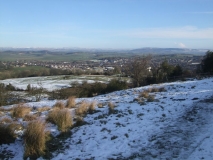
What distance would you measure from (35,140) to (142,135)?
124 inches

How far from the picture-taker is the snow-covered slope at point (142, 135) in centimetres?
600

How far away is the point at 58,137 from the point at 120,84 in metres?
17.5

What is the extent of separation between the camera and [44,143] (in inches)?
256

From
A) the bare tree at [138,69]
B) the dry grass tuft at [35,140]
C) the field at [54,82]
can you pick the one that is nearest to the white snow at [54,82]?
the field at [54,82]

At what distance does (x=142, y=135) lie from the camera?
7.21 meters

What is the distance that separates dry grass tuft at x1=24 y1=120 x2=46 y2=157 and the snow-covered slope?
1.01 ft

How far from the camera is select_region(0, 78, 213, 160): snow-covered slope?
19.7 ft

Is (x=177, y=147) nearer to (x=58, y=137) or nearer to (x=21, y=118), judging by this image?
(x=58, y=137)

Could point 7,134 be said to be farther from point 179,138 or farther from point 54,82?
point 54,82

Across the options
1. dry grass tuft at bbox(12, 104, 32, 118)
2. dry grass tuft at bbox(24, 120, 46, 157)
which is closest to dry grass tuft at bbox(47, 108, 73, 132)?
dry grass tuft at bbox(24, 120, 46, 157)

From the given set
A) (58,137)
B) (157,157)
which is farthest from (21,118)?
(157,157)

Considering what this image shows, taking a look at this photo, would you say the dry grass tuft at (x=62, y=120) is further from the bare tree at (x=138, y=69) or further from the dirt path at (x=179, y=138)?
the bare tree at (x=138, y=69)

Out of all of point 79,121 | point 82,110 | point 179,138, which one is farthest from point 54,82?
point 179,138

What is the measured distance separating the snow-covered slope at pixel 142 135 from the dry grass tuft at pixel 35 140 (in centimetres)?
31
